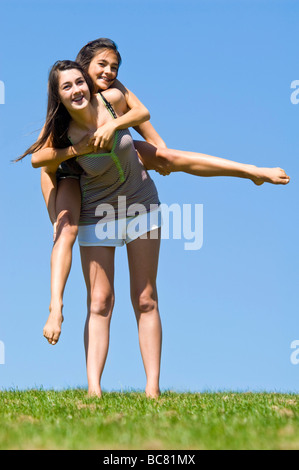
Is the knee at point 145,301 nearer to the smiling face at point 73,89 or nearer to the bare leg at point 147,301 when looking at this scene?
the bare leg at point 147,301

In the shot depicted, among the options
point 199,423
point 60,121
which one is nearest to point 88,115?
point 60,121

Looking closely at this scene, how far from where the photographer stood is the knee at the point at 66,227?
5.95 meters

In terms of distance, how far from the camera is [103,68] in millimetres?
6121

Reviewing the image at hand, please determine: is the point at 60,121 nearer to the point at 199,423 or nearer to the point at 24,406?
the point at 24,406

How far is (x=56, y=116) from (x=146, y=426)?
3.15 meters

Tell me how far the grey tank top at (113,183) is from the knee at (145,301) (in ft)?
2.46

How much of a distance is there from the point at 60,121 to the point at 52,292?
1.59m

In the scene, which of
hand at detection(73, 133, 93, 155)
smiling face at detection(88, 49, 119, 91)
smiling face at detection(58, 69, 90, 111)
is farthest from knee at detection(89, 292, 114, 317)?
smiling face at detection(88, 49, 119, 91)

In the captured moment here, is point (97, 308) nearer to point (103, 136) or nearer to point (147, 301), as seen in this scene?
point (147, 301)

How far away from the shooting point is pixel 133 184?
6.15 m

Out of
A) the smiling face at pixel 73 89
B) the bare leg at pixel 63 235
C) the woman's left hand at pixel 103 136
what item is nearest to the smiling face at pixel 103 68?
the smiling face at pixel 73 89

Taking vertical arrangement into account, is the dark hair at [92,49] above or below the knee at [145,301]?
above

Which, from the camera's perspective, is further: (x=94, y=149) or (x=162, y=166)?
(x=162, y=166)

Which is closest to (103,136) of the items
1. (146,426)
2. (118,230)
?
(118,230)
